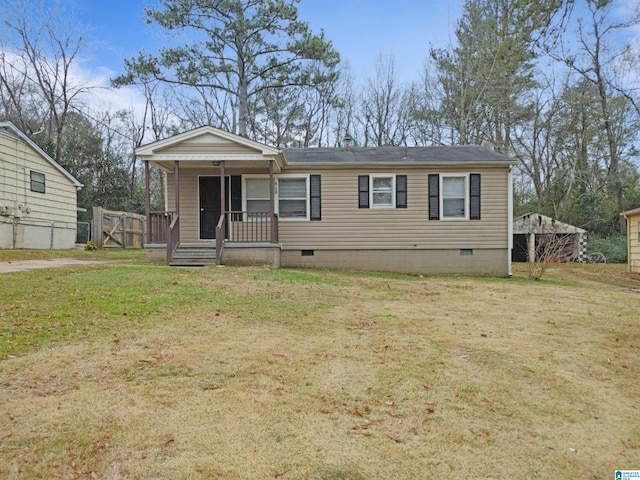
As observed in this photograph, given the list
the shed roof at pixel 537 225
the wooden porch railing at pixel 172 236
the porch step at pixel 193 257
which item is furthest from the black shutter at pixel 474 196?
the shed roof at pixel 537 225

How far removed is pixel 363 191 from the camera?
12.8m

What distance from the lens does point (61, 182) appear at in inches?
A: 668

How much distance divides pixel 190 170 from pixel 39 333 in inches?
357

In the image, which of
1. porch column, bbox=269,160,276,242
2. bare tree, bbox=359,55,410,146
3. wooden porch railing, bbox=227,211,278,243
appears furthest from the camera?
bare tree, bbox=359,55,410,146

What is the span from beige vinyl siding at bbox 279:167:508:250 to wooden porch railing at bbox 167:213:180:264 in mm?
2991

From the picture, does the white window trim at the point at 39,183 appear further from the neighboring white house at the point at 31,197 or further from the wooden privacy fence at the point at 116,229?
the wooden privacy fence at the point at 116,229

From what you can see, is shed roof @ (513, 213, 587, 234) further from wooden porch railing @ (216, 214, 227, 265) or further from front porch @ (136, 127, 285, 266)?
wooden porch railing @ (216, 214, 227, 265)

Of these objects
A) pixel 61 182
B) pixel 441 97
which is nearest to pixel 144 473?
pixel 61 182

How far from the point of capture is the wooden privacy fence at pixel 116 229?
1861 centimetres

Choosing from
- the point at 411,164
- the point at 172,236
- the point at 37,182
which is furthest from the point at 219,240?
the point at 37,182

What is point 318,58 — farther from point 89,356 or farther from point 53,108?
point 89,356

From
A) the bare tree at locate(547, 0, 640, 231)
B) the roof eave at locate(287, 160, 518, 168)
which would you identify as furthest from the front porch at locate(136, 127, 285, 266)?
the bare tree at locate(547, 0, 640, 231)

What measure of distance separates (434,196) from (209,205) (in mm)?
6808

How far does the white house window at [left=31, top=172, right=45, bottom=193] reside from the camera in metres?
15.2
